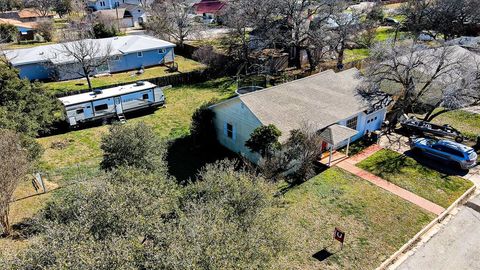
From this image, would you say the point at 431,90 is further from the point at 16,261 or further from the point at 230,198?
the point at 16,261

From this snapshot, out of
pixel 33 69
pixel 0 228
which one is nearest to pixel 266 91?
pixel 0 228

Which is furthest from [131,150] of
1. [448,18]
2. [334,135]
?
[448,18]

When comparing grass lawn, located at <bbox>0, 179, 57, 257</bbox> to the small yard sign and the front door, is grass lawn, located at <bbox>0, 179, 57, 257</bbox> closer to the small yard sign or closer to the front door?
the front door

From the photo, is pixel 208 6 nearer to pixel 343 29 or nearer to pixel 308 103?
pixel 343 29

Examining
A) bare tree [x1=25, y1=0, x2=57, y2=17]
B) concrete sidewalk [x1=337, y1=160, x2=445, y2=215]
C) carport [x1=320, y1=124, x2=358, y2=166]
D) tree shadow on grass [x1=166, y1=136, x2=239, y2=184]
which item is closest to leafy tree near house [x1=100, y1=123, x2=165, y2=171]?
tree shadow on grass [x1=166, y1=136, x2=239, y2=184]

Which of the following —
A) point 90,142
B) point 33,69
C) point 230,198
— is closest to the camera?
point 230,198
